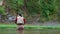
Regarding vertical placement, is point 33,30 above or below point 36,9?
below

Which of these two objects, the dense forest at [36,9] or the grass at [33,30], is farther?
the dense forest at [36,9]

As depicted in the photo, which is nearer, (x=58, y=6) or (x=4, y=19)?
(x=4, y=19)

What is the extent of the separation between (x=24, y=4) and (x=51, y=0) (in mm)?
4423

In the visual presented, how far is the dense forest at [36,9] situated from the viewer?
1561 inches

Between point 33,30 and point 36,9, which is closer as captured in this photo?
point 33,30

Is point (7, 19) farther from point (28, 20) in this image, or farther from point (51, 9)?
point (51, 9)

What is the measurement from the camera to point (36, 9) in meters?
40.9

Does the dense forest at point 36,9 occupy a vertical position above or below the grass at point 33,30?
above

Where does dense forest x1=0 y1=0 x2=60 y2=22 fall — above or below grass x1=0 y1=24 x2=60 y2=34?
above

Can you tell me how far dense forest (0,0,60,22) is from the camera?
130 ft

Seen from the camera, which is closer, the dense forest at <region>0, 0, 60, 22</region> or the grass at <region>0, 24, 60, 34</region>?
the grass at <region>0, 24, 60, 34</region>

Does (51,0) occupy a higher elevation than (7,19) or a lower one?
higher

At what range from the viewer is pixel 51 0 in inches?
1612

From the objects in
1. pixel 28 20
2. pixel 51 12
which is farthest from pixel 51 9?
pixel 28 20
